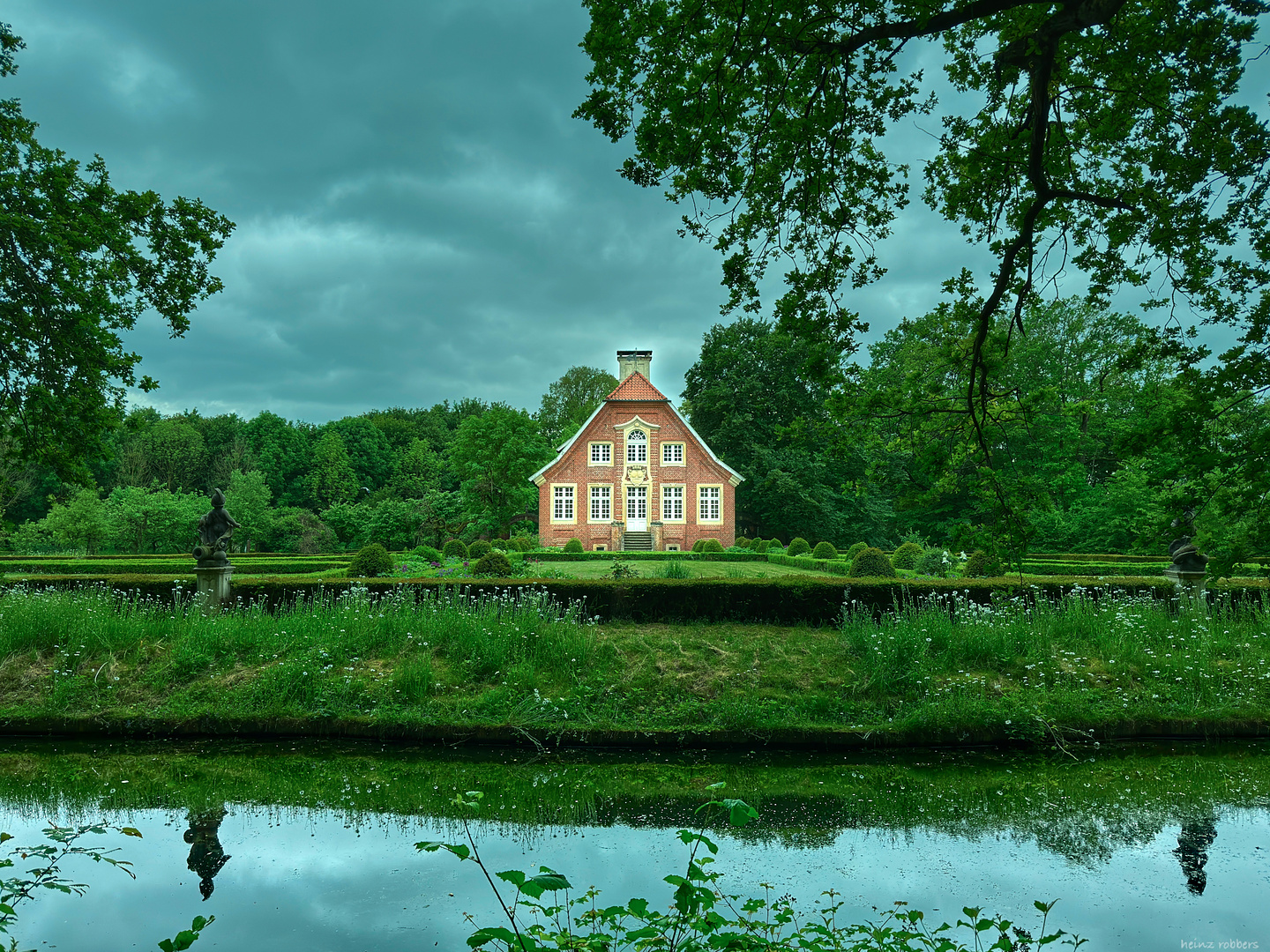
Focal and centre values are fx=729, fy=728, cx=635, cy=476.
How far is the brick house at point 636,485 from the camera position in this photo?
29.9m

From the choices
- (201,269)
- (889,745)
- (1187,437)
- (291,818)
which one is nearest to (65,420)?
(201,269)

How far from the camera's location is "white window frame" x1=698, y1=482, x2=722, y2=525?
30203mm

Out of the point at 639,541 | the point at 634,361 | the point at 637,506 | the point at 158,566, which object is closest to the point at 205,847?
the point at 158,566

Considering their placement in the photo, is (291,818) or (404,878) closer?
(404,878)

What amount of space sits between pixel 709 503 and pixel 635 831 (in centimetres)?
2567

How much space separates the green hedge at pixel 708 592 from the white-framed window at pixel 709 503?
19771 mm

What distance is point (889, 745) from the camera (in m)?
6.84

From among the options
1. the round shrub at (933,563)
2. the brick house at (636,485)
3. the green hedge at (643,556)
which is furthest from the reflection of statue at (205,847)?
the brick house at (636,485)

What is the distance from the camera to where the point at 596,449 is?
3023 centimetres

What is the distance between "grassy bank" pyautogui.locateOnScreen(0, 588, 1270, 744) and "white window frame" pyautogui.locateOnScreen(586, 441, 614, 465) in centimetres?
2079

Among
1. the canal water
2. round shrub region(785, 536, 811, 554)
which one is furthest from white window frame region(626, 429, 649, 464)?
the canal water

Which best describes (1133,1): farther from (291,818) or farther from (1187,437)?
(291,818)

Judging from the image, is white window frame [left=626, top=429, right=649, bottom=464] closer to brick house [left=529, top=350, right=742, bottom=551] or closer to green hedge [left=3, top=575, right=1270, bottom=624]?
brick house [left=529, top=350, right=742, bottom=551]

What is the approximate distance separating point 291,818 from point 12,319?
5.74 m
